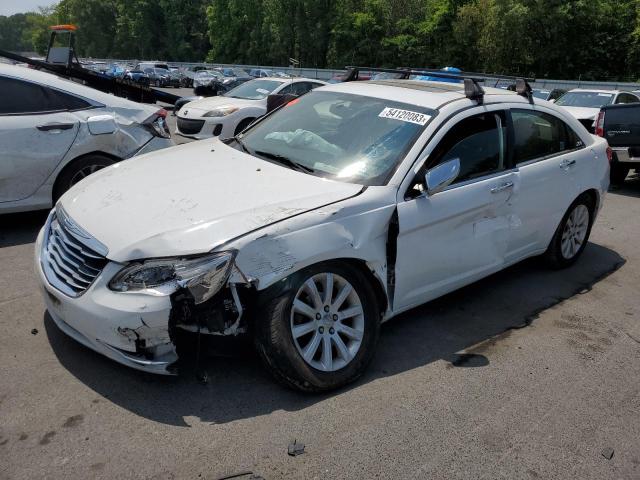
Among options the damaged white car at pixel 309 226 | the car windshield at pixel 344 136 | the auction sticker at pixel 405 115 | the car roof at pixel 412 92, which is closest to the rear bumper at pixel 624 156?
the damaged white car at pixel 309 226

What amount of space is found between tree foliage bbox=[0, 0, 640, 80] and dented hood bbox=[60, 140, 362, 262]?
40421mm

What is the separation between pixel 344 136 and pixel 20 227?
11.9 ft

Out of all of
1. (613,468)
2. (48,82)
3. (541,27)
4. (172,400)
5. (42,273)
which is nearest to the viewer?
(613,468)

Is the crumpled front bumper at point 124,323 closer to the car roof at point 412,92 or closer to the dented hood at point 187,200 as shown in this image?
the dented hood at point 187,200

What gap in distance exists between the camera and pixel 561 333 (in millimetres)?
4270

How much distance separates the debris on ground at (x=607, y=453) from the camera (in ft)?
9.68

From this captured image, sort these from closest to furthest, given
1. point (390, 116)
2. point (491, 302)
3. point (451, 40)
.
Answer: point (390, 116)
point (491, 302)
point (451, 40)

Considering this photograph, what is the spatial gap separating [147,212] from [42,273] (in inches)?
27.9

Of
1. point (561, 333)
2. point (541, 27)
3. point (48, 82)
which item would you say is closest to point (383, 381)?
point (561, 333)

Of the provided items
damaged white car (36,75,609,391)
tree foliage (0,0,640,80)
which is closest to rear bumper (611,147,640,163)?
damaged white car (36,75,609,391)

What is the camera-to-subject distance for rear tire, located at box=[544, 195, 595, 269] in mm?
5262

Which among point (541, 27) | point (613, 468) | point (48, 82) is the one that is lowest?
point (613, 468)

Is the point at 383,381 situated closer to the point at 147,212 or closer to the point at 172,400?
the point at 172,400

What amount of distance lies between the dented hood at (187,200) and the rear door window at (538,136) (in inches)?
69.3
